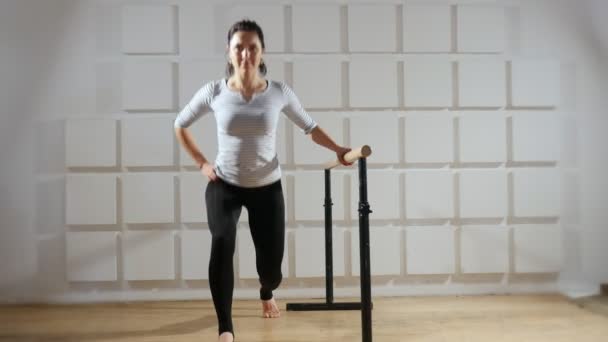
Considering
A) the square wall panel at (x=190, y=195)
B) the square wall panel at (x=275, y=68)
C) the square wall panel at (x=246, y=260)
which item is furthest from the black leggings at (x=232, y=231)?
the square wall panel at (x=275, y=68)

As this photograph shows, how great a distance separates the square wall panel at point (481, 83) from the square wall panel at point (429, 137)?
0.59ft

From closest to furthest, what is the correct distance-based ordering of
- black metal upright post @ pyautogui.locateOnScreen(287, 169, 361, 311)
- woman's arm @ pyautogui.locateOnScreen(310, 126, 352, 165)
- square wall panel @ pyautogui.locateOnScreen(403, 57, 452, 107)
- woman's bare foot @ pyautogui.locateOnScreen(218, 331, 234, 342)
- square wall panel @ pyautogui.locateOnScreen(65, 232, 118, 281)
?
woman's bare foot @ pyautogui.locateOnScreen(218, 331, 234, 342), woman's arm @ pyautogui.locateOnScreen(310, 126, 352, 165), black metal upright post @ pyautogui.locateOnScreen(287, 169, 361, 311), square wall panel @ pyautogui.locateOnScreen(65, 232, 118, 281), square wall panel @ pyautogui.locateOnScreen(403, 57, 452, 107)

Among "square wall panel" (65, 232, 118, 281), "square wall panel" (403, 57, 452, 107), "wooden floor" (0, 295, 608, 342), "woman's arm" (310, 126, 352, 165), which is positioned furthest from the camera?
"square wall panel" (403, 57, 452, 107)

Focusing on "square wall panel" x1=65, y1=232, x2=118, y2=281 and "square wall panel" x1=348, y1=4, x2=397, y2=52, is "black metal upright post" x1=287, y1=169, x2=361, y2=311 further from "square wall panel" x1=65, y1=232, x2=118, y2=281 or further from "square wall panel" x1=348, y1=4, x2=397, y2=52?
"square wall panel" x1=65, y1=232, x2=118, y2=281

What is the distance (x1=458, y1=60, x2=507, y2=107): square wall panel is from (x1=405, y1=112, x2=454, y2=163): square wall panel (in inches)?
7.1

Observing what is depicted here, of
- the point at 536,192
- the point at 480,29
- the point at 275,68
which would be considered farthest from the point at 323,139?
the point at 536,192

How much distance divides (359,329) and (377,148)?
1.24 metres

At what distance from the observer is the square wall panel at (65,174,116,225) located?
11.7 feet

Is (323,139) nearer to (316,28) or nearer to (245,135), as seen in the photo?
(245,135)

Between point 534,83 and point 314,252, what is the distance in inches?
67.2

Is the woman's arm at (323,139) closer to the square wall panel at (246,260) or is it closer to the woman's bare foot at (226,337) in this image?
the woman's bare foot at (226,337)

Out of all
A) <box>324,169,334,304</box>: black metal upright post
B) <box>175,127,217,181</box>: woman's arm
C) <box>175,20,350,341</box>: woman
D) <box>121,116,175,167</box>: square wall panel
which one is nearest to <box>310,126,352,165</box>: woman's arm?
<box>175,20,350,341</box>: woman

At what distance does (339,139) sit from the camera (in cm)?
363

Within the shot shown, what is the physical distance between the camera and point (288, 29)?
3.64m
